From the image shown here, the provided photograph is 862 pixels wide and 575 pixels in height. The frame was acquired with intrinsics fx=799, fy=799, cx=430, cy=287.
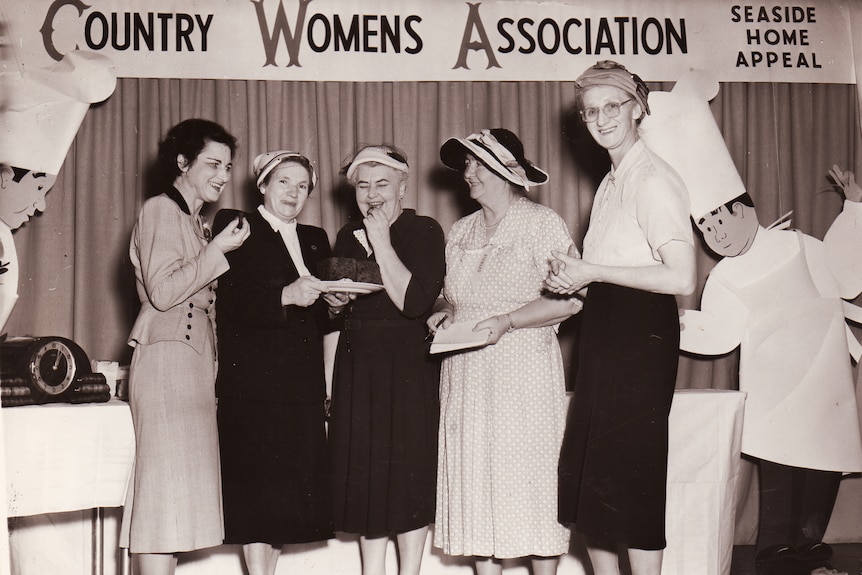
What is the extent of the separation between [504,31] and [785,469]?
2.75m

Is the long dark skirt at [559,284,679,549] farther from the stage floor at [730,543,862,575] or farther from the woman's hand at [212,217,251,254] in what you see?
the stage floor at [730,543,862,575]

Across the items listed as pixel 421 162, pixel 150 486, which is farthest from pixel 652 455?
pixel 421 162

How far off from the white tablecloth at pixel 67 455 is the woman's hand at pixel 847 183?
3.94 metres

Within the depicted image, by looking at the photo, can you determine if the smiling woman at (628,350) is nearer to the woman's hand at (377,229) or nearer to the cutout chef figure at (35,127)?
the woman's hand at (377,229)

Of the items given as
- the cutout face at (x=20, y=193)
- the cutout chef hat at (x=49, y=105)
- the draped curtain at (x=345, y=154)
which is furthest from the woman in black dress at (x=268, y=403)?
the cutout face at (x=20, y=193)

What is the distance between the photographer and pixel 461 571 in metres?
3.70

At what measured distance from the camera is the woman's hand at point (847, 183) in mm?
4488

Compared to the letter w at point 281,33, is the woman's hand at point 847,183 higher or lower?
lower

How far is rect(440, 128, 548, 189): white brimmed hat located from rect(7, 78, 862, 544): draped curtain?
4.35 ft

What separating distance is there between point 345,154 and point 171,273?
176 cm

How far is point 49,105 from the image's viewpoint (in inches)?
167

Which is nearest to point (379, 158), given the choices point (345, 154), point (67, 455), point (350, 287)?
point (350, 287)

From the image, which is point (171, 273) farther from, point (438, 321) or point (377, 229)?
point (438, 321)

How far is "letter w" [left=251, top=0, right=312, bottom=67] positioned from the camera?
163 inches
